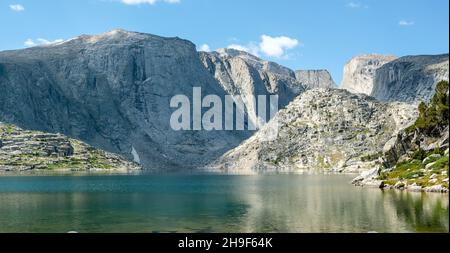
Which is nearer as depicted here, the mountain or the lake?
the lake

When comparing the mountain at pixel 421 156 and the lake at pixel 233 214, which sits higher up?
the mountain at pixel 421 156

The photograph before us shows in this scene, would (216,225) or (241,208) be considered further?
(241,208)

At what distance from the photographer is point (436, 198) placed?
309ft

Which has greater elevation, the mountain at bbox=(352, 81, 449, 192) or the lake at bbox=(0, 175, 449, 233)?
the mountain at bbox=(352, 81, 449, 192)

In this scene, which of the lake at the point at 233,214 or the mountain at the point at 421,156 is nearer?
the lake at the point at 233,214

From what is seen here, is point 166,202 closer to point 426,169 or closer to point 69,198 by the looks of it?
point 69,198

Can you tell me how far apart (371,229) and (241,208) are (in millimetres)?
33108

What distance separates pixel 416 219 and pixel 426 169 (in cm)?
5899

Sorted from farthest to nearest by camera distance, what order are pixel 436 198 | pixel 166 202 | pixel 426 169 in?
pixel 426 169 < pixel 166 202 < pixel 436 198

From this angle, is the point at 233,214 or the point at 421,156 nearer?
the point at 233,214

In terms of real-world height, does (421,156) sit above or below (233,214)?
above
